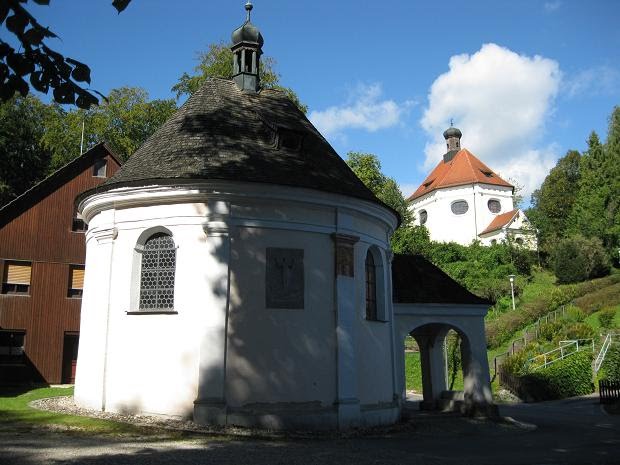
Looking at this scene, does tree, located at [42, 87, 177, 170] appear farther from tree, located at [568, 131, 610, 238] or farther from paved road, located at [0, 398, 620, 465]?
tree, located at [568, 131, 610, 238]

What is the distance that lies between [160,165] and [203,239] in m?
2.34

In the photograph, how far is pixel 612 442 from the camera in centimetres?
1352

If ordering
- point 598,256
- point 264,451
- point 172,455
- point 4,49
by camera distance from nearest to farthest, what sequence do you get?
point 4,49
point 172,455
point 264,451
point 598,256

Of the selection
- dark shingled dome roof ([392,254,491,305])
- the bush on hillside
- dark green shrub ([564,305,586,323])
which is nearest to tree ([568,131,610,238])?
the bush on hillside

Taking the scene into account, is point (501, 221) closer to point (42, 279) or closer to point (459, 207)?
point (459, 207)

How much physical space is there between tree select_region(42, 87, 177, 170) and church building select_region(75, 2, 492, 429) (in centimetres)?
1861

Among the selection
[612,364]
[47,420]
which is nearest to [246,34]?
[47,420]

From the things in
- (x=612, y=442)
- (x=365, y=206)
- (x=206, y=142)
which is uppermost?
(x=206, y=142)

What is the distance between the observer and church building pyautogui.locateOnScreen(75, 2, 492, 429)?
44.2 feet

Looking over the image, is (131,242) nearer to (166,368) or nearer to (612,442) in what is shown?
(166,368)

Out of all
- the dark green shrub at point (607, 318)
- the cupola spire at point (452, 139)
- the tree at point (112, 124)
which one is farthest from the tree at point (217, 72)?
the cupola spire at point (452, 139)

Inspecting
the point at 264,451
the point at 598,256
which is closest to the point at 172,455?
the point at 264,451

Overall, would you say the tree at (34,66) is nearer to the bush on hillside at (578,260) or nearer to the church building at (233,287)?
the church building at (233,287)

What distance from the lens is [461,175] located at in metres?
68.6
